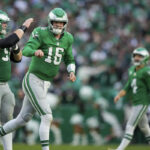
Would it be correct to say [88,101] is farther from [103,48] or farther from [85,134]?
[103,48]

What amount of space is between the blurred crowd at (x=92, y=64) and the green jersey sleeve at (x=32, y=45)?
15.0 feet

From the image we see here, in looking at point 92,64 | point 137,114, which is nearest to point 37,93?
point 137,114

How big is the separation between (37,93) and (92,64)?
276 inches

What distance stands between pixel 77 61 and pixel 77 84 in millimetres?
662

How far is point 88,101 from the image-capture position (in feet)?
43.3

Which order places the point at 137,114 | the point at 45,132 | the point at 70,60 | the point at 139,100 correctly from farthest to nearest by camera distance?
the point at 139,100, the point at 137,114, the point at 70,60, the point at 45,132

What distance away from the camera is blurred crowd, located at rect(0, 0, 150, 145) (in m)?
12.9

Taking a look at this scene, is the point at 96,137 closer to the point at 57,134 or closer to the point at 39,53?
the point at 57,134

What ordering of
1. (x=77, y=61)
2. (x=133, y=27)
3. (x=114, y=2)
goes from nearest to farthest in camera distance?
(x=77, y=61), (x=133, y=27), (x=114, y=2)

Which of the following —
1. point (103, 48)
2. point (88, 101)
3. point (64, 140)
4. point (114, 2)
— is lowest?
point (64, 140)

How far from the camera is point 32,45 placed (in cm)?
727

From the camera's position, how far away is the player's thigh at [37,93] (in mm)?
7241

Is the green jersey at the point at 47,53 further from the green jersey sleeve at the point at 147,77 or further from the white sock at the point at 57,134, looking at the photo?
the white sock at the point at 57,134

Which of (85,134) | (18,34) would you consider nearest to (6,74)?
(18,34)
